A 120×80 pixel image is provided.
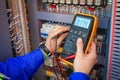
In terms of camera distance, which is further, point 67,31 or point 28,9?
point 28,9

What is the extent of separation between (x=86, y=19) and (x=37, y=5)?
0.40 meters

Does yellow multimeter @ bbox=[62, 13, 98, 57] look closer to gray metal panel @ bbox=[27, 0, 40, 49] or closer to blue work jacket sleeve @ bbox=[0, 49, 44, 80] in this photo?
blue work jacket sleeve @ bbox=[0, 49, 44, 80]

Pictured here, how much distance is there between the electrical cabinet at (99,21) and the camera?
744 millimetres

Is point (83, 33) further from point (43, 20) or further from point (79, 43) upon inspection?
point (43, 20)

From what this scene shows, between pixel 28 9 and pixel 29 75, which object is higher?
pixel 28 9

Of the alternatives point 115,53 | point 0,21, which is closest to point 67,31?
point 115,53

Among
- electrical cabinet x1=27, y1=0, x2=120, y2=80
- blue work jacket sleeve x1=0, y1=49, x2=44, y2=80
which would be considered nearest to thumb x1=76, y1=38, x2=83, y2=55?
electrical cabinet x1=27, y1=0, x2=120, y2=80

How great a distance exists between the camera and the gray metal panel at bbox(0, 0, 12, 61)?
3.31 feet

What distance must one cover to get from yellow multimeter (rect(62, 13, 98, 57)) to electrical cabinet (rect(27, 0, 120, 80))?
7cm

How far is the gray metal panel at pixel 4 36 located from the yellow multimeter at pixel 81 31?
0.38 meters

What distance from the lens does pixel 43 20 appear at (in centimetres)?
115

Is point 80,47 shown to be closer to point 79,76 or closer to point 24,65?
point 79,76

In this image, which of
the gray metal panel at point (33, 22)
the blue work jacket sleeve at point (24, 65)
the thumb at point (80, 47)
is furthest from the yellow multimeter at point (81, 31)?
the gray metal panel at point (33, 22)

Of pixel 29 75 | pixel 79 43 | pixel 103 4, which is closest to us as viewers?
pixel 79 43
